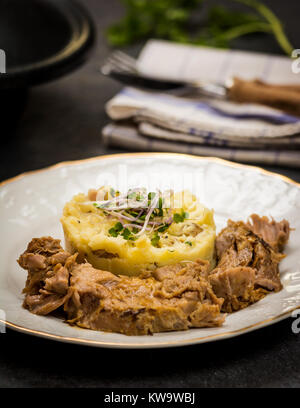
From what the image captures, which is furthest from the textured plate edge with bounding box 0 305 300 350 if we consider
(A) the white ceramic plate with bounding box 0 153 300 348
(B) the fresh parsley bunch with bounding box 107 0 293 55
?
(B) the fresh parsley bunch with bounding box 107 0 293 55

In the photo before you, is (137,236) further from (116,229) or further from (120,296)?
(120,296)

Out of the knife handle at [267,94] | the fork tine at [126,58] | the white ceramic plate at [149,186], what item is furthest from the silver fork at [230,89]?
the white ceramic plate at [149,186]

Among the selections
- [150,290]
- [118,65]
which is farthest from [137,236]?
[118,65]

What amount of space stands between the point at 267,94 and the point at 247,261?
2470mm

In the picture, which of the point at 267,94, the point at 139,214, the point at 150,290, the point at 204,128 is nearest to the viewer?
the point at 150,290

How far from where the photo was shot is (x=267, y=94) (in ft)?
16.7

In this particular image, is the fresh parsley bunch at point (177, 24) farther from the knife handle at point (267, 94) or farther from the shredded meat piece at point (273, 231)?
the shredded meat piece at point (273, 231)

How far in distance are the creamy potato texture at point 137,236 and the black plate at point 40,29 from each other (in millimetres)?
1805

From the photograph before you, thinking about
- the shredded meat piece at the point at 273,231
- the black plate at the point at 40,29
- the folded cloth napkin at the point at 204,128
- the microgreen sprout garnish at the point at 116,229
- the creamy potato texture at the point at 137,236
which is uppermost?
the black plate at the point at 40,29

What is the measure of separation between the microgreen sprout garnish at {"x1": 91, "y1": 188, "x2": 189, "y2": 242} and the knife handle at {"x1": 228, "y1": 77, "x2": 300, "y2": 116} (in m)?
2.11

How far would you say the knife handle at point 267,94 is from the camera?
5004 millimetres

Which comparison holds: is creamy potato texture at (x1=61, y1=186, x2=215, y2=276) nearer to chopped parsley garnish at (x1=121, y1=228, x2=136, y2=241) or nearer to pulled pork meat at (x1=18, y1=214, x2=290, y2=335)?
chopped parsley garnish at (x1=121, y1=228, x2=136, y2=241)

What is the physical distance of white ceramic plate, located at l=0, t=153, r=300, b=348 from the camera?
2.73m

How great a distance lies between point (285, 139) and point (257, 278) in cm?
203
